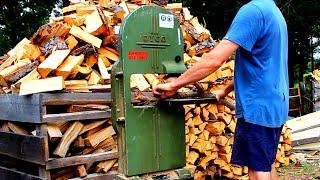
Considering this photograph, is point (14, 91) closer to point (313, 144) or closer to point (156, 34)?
point (156, 34)

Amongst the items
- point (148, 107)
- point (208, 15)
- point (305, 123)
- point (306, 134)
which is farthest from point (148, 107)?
point (208, 15)

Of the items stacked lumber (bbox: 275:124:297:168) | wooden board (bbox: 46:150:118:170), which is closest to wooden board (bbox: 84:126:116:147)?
wooden board (bbox: 46:150:118:170)

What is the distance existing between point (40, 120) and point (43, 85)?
1.12 feet

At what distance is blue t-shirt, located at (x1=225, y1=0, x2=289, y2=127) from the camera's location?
9.17 ft

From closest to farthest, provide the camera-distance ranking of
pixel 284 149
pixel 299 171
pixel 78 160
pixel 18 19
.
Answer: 1. pixel 78 160
2. pixel 299 171
3. pixel 284 149
4. pixel 18 19

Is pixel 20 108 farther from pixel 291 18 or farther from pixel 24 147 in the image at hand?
pixel 291 18

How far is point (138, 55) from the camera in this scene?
2.99 m

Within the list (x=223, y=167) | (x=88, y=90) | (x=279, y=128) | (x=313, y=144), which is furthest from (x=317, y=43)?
(x=279, y=128)

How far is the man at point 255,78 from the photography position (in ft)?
9.20

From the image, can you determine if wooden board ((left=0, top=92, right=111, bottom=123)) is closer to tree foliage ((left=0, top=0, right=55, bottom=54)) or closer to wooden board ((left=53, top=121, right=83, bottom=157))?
wooden board ((left=53, top=121, right=83, bottom=157))

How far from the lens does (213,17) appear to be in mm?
14203

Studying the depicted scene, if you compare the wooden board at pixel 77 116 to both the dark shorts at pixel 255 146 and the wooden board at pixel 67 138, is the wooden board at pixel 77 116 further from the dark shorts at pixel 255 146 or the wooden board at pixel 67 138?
the dark shorts at pixel 255 146

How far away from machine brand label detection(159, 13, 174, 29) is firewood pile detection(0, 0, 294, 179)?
1687mm

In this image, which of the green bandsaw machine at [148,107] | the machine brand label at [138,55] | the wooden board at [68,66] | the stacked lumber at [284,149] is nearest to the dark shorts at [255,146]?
the green bandsaw machine at [148,107]
